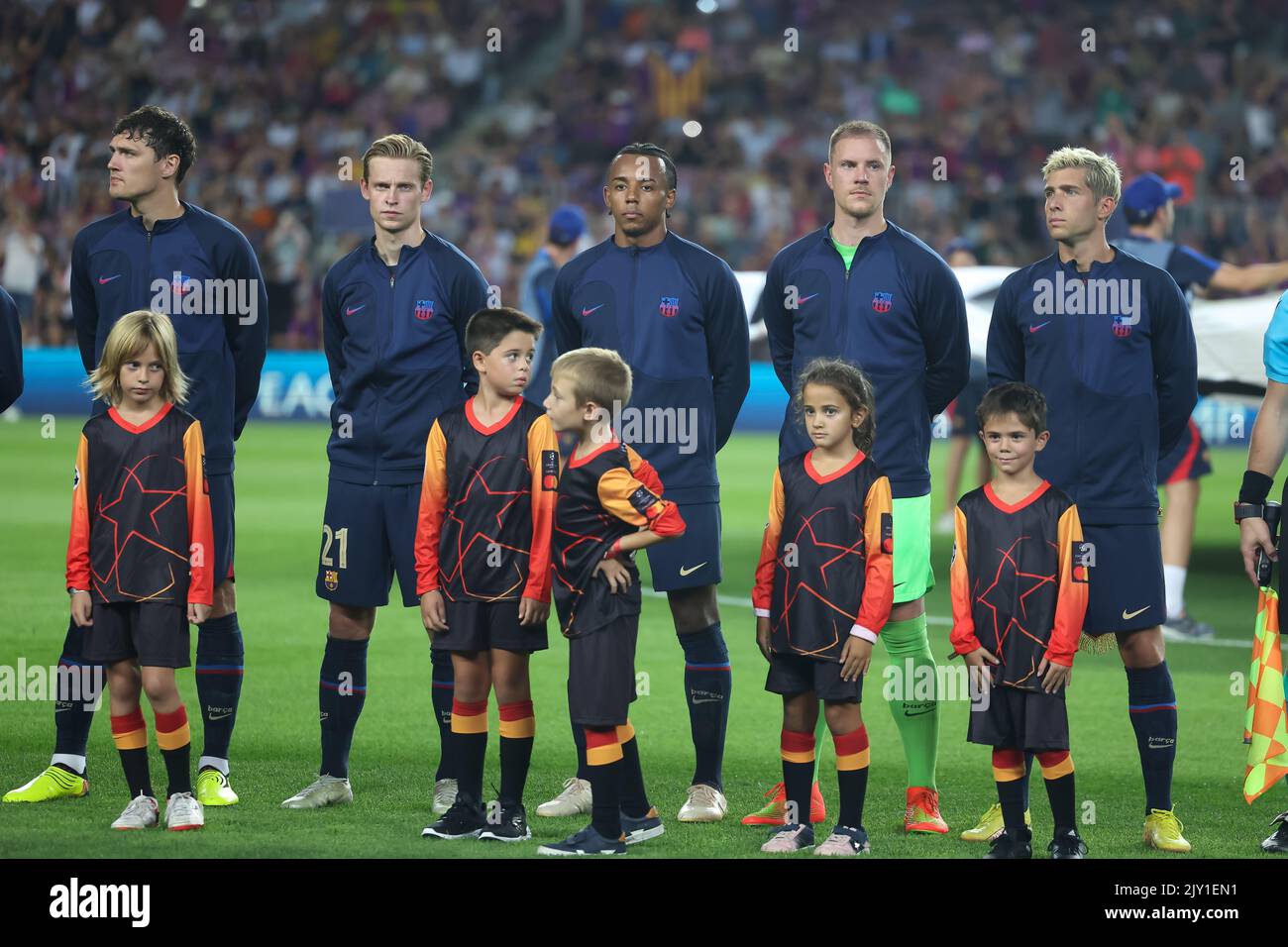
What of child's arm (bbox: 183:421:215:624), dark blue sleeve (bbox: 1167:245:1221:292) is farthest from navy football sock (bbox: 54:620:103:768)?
dark blue sleeve (bbox: 1167:245:1221:292)

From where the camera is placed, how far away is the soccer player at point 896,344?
611 cm

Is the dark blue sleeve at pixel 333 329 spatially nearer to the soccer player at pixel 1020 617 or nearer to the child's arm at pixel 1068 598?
the soccer player at pixel 1020 617

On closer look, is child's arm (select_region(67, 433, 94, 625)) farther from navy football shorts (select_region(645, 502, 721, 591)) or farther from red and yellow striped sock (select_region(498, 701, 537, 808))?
navy football shorts (select_region(645, 502, 721, 591))

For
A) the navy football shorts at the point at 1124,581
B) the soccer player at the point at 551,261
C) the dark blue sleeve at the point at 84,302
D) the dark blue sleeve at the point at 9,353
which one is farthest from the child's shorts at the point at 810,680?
the soccer player at the point at 551,261

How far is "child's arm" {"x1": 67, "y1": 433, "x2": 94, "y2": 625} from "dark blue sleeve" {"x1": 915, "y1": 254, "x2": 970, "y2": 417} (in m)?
2.80

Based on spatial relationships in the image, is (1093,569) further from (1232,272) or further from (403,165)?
(1232,272)

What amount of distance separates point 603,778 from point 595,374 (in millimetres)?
1223

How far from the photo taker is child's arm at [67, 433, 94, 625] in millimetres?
5793

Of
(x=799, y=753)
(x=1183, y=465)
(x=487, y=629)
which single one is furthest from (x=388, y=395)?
(x=1183, y=465)

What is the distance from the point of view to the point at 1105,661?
9531 mm

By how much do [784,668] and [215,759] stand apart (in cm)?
210

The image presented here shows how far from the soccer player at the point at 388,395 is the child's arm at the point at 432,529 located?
1.99ft
